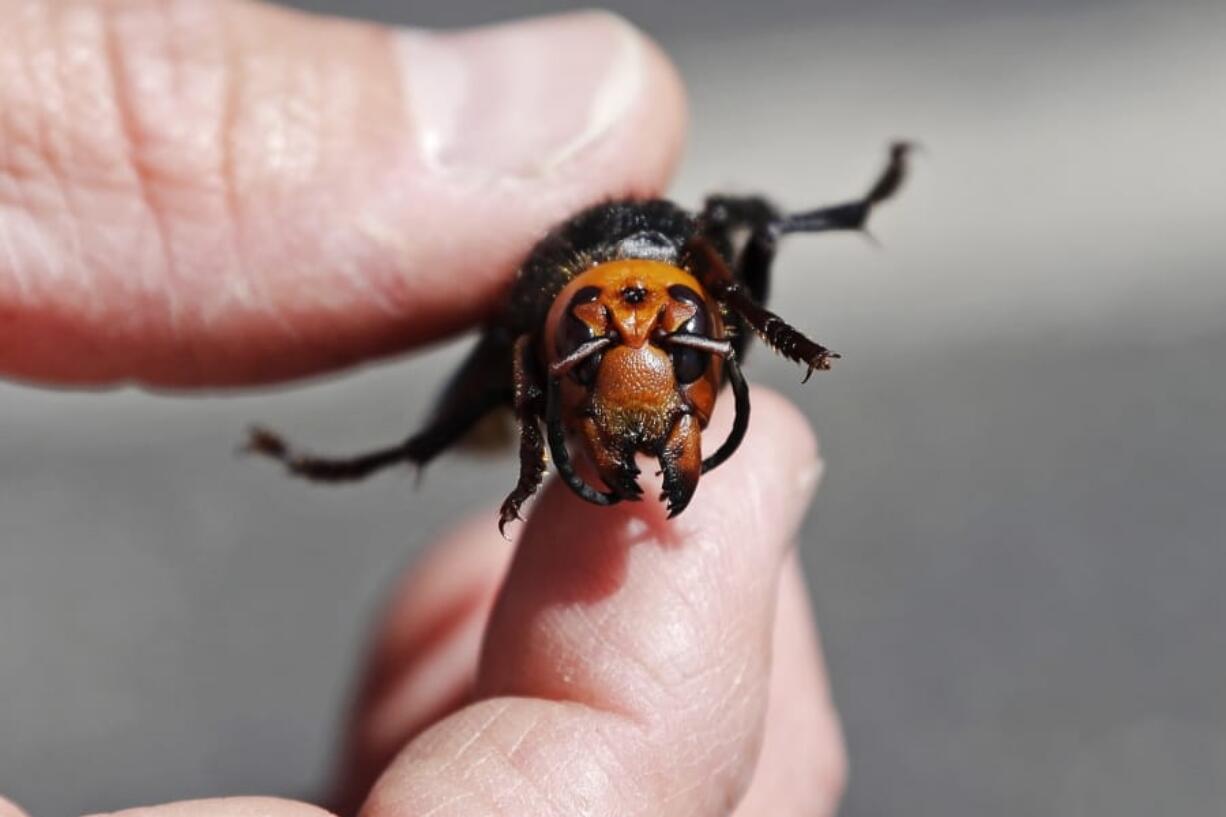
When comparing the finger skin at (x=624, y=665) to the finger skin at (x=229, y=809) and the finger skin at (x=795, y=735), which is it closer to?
the finger skin at (x=229, y=809)

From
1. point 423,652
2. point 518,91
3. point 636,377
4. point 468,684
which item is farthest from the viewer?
point 423,652

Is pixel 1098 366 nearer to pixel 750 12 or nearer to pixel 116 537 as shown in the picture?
pixel 750 12

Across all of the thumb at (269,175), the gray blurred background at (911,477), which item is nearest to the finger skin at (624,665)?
the thumb at (269,175)

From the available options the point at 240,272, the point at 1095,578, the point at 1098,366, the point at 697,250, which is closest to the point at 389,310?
the point at 240,272

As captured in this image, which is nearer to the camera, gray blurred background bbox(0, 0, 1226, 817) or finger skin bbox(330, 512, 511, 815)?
finger skin bbox(330, 512, 511, 815)

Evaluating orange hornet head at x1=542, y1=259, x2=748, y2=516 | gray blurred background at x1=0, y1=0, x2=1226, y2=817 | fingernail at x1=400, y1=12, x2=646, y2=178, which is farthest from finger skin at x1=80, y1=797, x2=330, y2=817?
gray blurred background at x1=0, y1=0, x2=1226, y2=817

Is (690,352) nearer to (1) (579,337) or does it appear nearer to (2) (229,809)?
(1) (579,337)

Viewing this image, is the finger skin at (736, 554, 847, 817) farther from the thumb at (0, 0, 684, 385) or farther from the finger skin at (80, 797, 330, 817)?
the finger skin at (80, 797, 330, 817)

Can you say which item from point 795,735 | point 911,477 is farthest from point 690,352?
point 911,477
